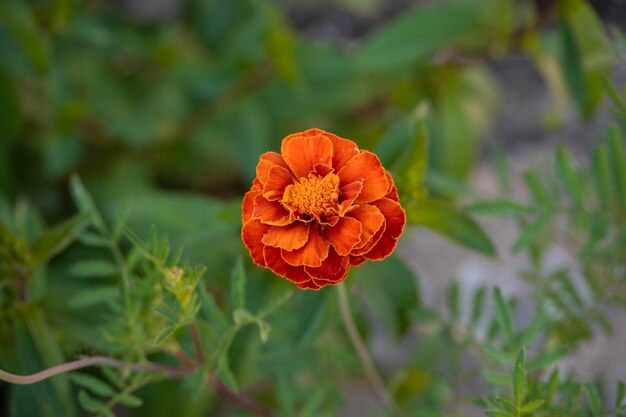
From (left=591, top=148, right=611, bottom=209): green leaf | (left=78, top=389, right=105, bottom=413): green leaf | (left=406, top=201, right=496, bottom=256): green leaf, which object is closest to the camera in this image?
(left=78, top=389, right=105, bottom=413): green leaf

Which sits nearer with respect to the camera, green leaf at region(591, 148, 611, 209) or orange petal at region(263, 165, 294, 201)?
orange petal at region(263, 165, 294, 201)

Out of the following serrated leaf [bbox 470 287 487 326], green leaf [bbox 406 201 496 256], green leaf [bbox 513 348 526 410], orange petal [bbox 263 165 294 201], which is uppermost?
orange petal [bbox 263 165 294 201]

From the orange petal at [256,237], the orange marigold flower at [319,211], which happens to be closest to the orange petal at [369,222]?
the orange marigold flower at [319,211]

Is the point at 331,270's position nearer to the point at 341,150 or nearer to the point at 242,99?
the point at 341,150

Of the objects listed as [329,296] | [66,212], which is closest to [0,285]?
[329,296]

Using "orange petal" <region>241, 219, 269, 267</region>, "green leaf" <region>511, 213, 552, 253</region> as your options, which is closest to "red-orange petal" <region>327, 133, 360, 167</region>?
"orange petal" <region>241, 219, 269, 267</region>

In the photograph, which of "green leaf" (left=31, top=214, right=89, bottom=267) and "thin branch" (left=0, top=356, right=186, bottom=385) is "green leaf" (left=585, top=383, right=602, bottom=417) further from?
"green leaf" (left=31, top=214, right=89, bottom=267)

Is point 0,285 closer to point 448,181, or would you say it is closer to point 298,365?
point 298,365

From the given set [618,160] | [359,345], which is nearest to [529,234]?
[618,160]
